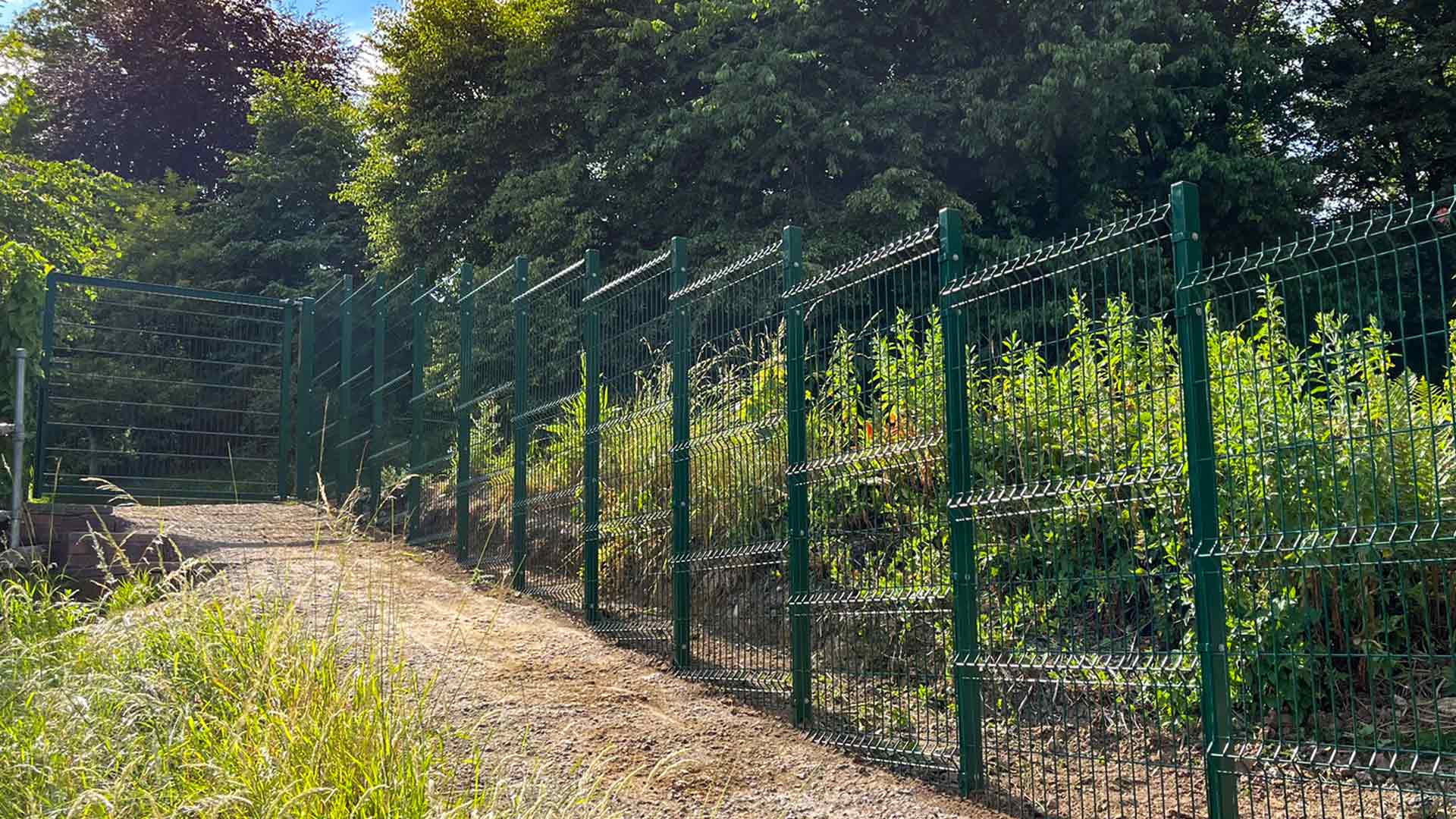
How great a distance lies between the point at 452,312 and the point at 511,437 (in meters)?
1.62

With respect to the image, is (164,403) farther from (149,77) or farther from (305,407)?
(149,77)

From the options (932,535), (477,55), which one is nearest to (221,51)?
(477,55)

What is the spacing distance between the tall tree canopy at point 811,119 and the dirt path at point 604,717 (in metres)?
8.41

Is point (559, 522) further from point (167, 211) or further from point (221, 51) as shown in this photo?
point (221, 51)

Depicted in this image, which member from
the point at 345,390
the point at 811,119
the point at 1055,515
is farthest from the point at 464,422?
the point at 811,119

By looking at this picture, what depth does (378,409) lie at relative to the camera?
35.5ft

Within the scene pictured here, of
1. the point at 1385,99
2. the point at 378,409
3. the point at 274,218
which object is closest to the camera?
the point at 378,409

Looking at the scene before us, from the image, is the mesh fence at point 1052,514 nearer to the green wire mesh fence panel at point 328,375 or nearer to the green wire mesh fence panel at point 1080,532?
the green wire mesh fence panel at point 1080,532

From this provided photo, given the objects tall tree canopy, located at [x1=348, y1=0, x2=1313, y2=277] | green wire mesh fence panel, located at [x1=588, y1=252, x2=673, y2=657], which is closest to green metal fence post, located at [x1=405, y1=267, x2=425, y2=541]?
green wire mesh fence panel, located at [x1=588, y1=252, x2=673, y2=657]

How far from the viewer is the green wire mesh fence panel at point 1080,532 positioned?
4.17m

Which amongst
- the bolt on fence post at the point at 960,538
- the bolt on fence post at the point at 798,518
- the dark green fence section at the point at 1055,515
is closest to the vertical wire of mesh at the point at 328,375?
the dark green fence section at the point at 1055,515

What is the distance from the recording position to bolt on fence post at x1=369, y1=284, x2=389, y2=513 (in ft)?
35.3

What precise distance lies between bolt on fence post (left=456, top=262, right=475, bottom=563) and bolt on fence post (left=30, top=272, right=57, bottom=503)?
3.39 meters

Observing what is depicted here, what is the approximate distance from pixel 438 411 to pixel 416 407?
28 centimetres
